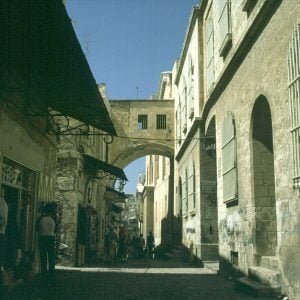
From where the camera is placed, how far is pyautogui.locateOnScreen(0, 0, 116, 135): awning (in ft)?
18.3

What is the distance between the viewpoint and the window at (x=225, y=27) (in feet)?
36.7

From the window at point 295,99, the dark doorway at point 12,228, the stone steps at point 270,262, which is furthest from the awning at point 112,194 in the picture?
the window at point 295,99

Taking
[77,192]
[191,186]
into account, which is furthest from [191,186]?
[77,192]

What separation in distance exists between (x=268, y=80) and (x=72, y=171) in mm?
7915

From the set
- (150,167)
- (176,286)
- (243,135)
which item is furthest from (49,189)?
(150,167)

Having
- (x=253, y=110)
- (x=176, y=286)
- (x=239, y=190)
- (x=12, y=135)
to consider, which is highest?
(x=253, y=110)

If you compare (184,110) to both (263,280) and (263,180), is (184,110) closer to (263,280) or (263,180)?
(263,180)

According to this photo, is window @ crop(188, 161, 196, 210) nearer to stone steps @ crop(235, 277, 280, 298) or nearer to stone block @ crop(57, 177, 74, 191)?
stone block @ crop(57, 177, 74, 191)

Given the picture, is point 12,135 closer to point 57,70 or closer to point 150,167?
point 57,70

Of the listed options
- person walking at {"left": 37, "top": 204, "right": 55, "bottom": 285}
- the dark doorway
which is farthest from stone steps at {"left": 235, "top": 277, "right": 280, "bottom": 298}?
the dark doorway

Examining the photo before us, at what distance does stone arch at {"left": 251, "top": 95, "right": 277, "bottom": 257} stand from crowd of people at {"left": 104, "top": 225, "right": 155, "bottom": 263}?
8731 mm

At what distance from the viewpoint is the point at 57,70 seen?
7590 mm

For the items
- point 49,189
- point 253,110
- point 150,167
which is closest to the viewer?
point 253,110

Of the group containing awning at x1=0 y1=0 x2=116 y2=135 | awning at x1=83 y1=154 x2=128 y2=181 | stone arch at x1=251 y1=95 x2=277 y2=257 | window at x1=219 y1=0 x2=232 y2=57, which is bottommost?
stone arch at x1=251 y1=95 x2=277 y2=257
